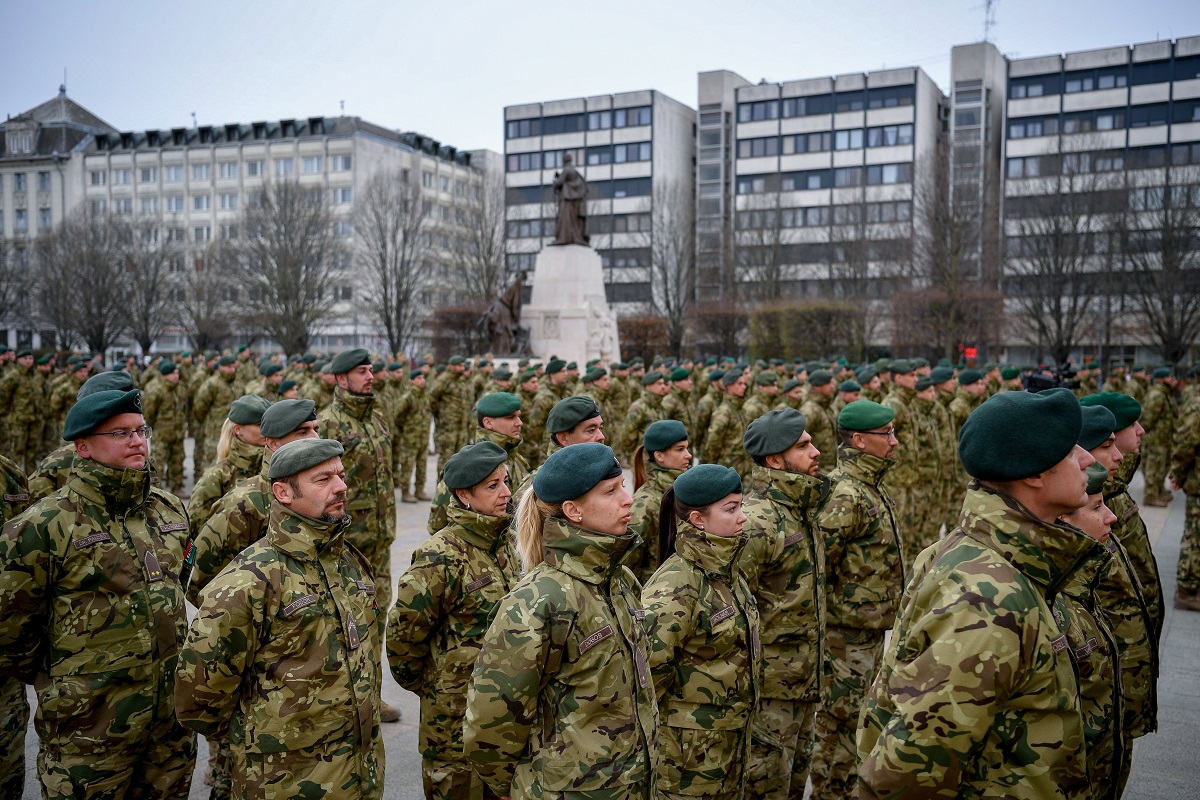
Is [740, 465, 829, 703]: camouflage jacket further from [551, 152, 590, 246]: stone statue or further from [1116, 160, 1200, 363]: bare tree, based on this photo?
[1116, 160, 1200, 363]: bare tree

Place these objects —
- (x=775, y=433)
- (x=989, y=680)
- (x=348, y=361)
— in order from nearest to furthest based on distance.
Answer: (x=989, y=680) → (x=775, y=433) → (x=348, y=361)

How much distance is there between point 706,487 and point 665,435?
6.48 feet

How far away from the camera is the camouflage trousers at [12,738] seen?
4.51 m

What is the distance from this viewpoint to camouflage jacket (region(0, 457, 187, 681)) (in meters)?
3.96

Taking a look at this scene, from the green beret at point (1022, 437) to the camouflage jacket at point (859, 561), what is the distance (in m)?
2.56

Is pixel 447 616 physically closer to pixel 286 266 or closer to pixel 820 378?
pixel 820 378

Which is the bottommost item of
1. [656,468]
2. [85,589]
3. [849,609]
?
[849,609]

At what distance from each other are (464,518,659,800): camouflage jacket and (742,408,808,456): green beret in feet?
6.30

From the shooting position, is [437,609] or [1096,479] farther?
[437,609]

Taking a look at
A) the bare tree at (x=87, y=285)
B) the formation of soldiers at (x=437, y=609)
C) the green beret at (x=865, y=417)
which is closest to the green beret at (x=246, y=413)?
the formation of soldiers at (x=437, y=609)

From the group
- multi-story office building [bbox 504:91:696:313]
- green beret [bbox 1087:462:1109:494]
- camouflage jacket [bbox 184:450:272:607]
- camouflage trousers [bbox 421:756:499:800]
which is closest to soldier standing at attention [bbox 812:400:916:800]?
green beret [bbox 1087:462:1109:494]

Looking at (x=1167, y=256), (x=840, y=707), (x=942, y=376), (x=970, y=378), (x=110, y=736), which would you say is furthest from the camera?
(x=1167, y=256)

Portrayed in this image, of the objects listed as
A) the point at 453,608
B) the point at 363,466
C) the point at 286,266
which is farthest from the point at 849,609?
the point at 286,266

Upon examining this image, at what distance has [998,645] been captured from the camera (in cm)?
241
